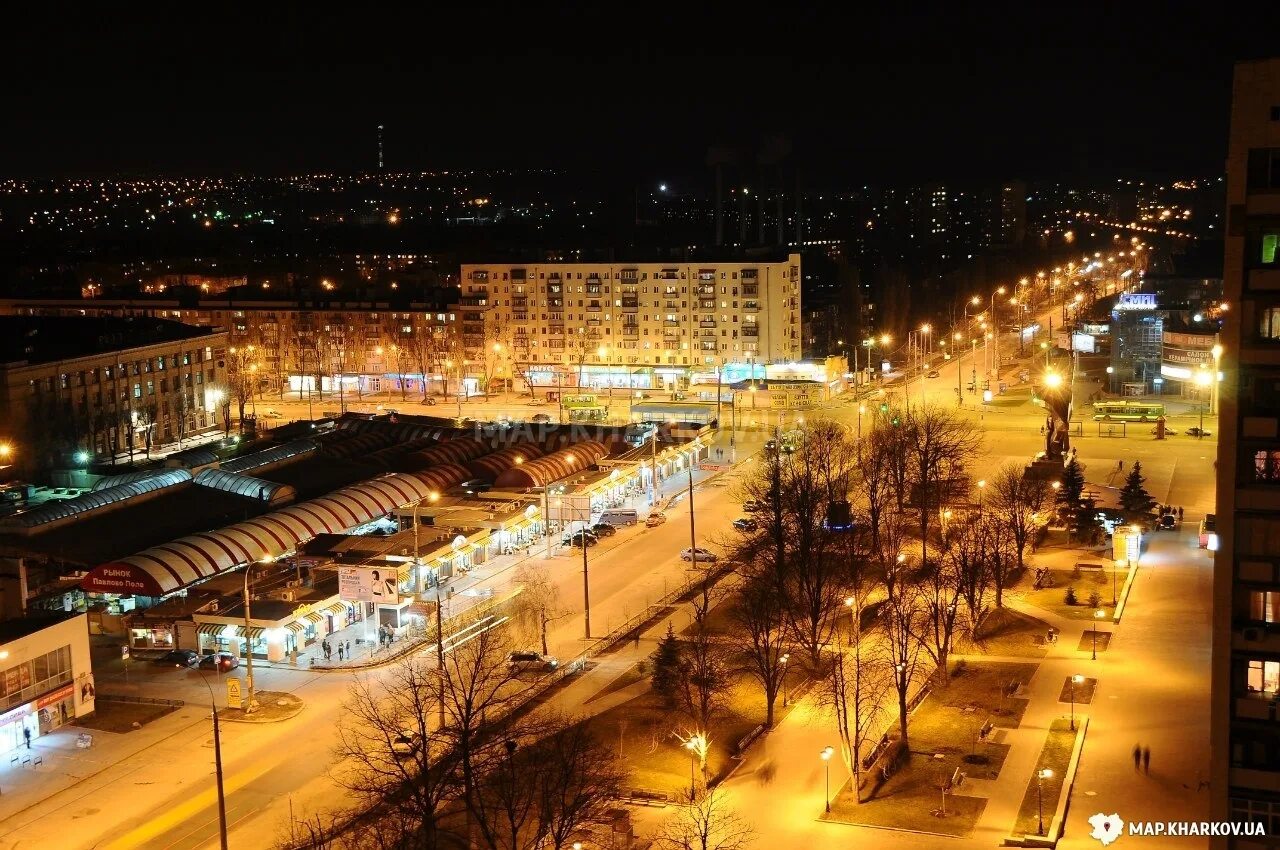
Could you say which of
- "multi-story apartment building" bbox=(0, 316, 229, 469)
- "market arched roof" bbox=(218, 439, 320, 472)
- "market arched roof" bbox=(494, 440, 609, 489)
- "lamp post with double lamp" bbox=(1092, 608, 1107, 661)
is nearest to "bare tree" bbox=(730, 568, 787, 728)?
"lamp post with double lamp" bbox=(1092, 608, 1107, 661)

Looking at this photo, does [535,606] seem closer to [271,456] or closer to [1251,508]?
[1251,508]

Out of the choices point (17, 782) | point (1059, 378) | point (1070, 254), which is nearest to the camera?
point (17, 782)

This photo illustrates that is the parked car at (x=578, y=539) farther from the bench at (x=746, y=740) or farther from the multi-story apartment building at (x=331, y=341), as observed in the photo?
the multi-story apartment building at (x=331, y=341)

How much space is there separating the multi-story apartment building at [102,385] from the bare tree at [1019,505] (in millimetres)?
28372

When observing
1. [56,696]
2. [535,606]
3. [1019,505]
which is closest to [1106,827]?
[535,606]

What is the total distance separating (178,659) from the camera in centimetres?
2483

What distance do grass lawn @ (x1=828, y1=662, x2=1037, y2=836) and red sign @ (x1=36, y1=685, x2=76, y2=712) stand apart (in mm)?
12281

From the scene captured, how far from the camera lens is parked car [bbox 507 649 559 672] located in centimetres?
2330

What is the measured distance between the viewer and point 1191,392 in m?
54.7

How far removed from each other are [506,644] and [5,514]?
56.9 ft

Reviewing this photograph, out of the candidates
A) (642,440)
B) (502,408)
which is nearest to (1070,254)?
(502,408)

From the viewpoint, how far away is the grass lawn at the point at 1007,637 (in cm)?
2433

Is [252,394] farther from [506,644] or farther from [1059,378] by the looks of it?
[506,644]

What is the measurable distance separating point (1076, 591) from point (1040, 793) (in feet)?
39.7
